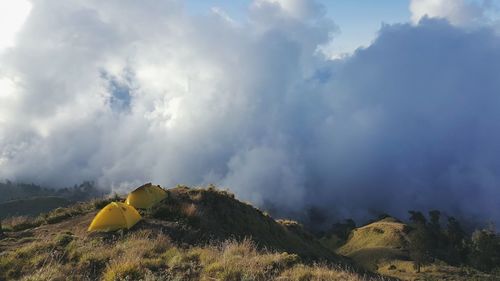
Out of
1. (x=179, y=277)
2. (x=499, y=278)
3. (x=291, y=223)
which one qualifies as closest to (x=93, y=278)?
(x=179, y=277)

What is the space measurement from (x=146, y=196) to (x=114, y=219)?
7.85m

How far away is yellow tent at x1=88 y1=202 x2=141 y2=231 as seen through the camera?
2858cm

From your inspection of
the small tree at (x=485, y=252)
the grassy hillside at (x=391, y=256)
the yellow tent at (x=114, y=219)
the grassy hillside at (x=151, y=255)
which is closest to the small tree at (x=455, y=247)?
the small tree at (x=485, y=252)

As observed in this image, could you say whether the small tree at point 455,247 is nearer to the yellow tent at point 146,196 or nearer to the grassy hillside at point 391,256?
the grassy hillside at point 391,256

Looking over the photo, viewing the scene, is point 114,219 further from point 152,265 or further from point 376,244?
point 376,244

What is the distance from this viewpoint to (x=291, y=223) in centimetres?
5662

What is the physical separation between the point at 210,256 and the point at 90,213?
22.2m

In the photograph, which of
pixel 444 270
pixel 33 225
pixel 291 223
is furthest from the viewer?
pixel 444 270

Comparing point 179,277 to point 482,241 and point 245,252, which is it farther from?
point 482,241

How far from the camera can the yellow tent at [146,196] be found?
3616 centimetres

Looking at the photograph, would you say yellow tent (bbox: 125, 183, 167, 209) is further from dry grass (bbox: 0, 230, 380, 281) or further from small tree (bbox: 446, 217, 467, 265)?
small tree (bbox: 446, 217, 467, 265)

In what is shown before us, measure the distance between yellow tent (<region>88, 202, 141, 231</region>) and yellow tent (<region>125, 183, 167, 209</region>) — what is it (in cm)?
554

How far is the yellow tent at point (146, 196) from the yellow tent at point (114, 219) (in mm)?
5543

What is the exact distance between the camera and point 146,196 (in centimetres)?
3684
